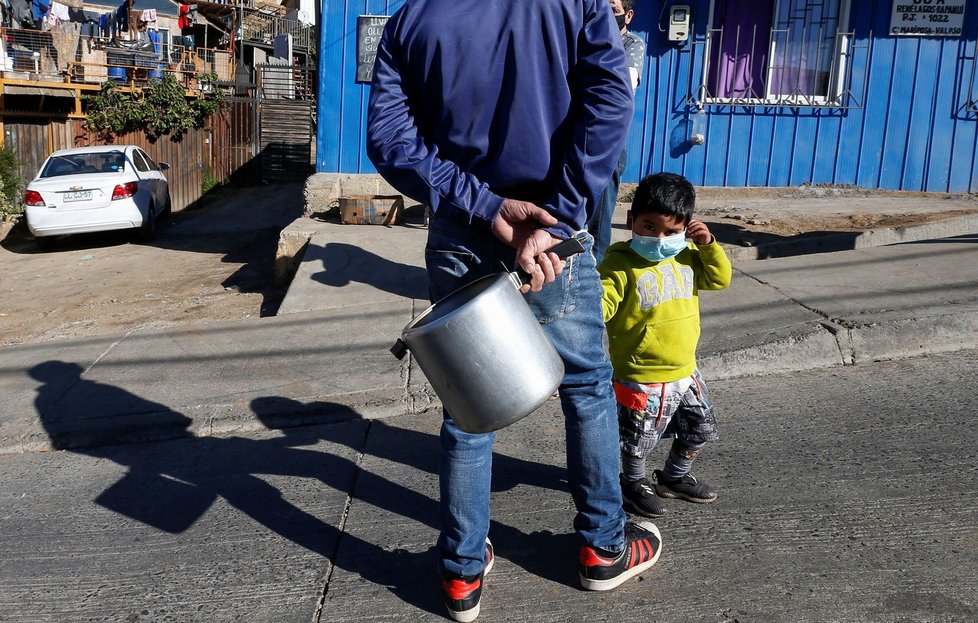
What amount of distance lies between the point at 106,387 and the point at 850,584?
3.96 meters

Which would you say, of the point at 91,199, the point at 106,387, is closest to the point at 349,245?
the point at 106,387

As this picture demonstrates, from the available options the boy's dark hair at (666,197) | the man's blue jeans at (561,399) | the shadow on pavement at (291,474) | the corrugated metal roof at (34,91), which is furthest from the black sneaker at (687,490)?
the corrugated metal roof at (34,91)

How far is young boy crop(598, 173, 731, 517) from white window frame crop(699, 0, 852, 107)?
744cm

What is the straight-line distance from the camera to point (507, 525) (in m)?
3.14

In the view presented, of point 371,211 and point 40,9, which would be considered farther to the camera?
point 40,9

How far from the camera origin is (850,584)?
2652 millimetres

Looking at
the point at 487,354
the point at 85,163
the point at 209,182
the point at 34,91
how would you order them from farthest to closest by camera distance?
1. the point at 209,182
2. the point at 34,91
3. the point at 85,163
4. the point at 487,354

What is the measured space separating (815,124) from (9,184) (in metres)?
13.7

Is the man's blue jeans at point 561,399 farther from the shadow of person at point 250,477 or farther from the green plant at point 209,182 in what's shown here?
the green plant at point 209,182

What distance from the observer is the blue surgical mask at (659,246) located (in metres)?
3.00

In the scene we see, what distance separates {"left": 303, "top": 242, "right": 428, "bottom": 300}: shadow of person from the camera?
652 cm

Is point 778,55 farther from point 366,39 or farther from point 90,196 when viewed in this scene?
point 90,196

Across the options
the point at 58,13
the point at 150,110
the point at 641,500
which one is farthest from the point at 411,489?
the point at 58,13

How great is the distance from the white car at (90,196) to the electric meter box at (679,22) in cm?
844
